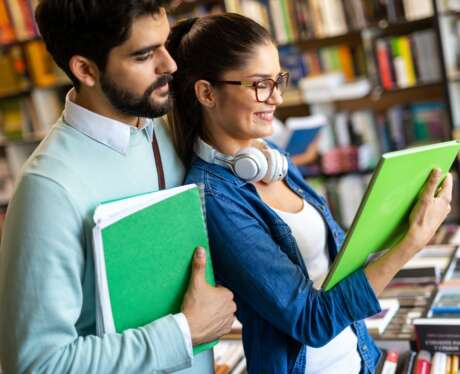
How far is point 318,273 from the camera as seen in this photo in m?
1.34

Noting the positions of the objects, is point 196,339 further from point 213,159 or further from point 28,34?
point 28,34

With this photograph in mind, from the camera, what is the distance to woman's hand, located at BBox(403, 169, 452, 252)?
1215 mm

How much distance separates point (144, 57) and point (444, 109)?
2.98m

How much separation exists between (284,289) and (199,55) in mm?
498

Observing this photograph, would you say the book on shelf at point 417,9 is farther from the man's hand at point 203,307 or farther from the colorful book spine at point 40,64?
the man's hand at point 203,307

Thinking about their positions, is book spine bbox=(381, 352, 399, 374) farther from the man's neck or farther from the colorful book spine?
the colorful book spine

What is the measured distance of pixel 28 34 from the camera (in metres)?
4.50

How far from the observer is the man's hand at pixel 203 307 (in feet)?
3.72

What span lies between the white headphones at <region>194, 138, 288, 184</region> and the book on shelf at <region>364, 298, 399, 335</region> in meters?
0.49

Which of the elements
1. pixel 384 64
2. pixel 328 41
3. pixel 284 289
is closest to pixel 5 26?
pixel 328 41

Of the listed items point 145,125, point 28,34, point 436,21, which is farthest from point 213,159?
point 28,34

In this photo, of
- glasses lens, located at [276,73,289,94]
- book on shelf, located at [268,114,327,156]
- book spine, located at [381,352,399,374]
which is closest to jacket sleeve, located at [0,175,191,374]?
glasses lens, located at [276,73,289,94]

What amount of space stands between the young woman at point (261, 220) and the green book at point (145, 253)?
9cm

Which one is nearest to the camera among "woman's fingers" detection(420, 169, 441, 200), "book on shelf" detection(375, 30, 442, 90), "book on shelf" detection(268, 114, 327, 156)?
"woman's fingers" detection(420, 169, 441, 200)
